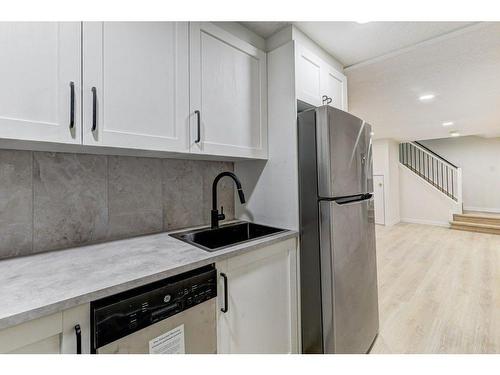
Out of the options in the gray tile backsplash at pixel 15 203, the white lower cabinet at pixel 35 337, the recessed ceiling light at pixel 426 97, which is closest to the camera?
the white lower cabinet at pixel 35 337

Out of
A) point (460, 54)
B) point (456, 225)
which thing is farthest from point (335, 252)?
point (456, 225)

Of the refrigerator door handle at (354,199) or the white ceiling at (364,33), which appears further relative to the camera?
the white ceiling at (364,33)

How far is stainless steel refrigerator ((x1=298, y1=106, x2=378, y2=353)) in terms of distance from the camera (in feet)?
4.45

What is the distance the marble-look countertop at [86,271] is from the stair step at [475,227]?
6311 mm

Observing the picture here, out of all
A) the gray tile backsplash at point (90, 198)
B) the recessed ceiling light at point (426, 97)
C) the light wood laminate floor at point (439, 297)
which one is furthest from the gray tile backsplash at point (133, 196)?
the recessed ceiling light at point (426, 97)

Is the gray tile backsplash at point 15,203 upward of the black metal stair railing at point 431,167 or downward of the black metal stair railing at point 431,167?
downward

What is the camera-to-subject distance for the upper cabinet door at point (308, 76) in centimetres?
156

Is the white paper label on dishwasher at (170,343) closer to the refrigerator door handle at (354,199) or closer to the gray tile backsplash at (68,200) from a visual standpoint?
the gray tile backsplash at (68,200)

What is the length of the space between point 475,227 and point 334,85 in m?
5.71

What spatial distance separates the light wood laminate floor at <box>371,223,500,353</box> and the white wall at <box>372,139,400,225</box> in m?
1.67

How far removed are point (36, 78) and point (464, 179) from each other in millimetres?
9449

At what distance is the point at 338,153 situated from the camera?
1411 millimetres

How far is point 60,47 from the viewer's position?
2.95ft
